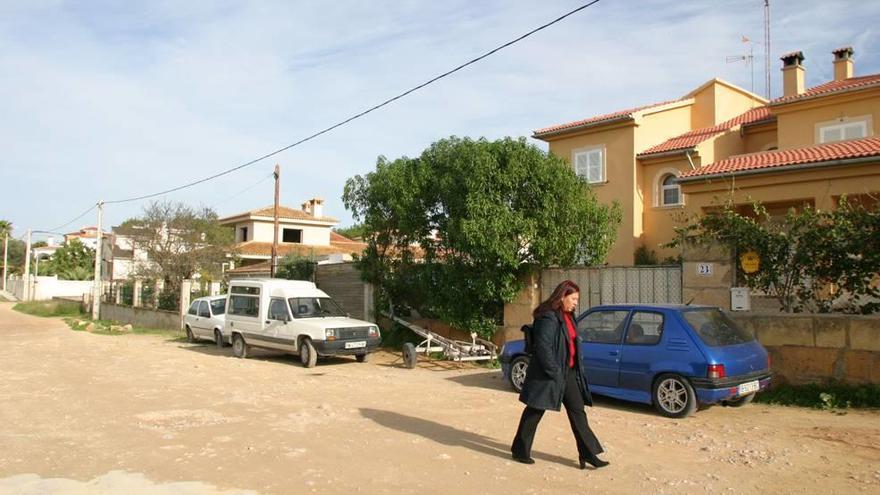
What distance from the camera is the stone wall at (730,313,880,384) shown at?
9.19 meters

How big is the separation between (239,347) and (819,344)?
41.5 ft

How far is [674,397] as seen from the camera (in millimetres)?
8508

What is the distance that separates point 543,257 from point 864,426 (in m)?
7.10

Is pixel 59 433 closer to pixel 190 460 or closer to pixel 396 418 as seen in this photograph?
pixel 190 460

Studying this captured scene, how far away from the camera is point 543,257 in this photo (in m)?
14.2

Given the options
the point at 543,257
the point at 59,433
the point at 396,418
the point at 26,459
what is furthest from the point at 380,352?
the point at 26,459

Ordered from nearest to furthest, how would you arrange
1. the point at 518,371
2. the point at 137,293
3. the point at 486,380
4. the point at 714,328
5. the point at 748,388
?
the point at 748,388
the point at 714,328
the point at 518,371
the point at 486,380
the point at 137,293

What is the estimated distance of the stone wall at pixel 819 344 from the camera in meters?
9.19

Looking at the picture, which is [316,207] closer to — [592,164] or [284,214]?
[284,214]

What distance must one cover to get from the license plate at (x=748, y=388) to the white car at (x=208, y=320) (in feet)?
45.9

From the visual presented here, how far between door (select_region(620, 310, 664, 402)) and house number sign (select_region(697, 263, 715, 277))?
2.67m

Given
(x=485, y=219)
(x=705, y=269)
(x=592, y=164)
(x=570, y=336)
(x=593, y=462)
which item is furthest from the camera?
(x=592, y=164)

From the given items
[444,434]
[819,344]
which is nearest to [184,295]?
[444,434]

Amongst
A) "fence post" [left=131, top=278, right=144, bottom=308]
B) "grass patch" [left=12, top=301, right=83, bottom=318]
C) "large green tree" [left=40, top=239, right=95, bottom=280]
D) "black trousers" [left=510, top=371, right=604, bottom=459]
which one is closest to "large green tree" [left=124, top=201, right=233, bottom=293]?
"fence post" [left=131, top=278, right=144, bottom=308]
